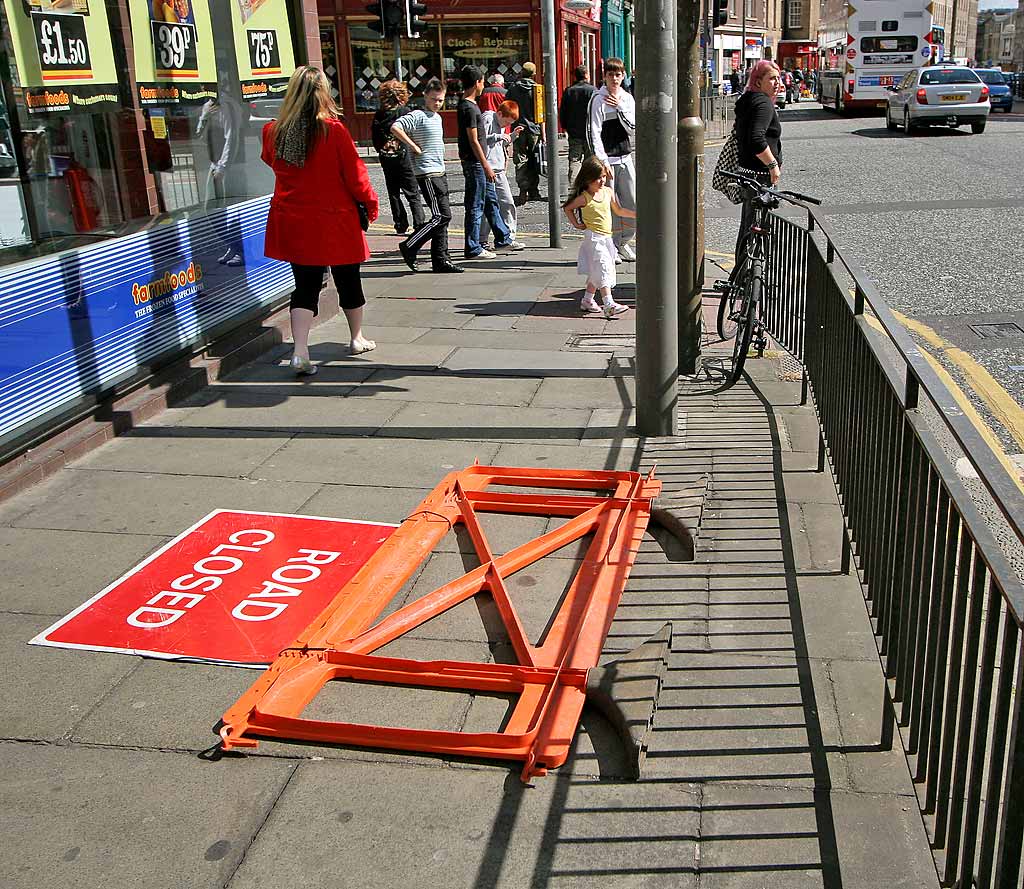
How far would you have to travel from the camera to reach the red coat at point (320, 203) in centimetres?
682

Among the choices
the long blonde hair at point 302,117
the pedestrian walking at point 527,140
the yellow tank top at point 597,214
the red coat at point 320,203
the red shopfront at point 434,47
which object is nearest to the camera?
the long blonde hair at point 302,117

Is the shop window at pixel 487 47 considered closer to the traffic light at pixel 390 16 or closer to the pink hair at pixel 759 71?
the traffic light at pixel 390 16

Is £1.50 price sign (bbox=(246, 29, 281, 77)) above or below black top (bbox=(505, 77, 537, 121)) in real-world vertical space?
above

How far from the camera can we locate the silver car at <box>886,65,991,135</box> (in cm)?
2644

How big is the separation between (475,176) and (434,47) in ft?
71.5

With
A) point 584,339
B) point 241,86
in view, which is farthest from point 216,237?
point 584,339

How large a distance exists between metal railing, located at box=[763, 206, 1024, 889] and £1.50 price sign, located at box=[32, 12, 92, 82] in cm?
459

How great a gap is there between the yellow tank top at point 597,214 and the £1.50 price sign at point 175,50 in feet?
10.0

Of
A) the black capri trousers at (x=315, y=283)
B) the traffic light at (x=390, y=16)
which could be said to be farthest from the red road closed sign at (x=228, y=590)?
the traffic light at (x=390, y=16)

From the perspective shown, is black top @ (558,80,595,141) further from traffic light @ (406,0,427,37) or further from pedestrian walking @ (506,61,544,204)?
traffic light @ (406,0,427,37)

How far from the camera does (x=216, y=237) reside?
7711mm

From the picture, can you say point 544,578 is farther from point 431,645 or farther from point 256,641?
point 256,641

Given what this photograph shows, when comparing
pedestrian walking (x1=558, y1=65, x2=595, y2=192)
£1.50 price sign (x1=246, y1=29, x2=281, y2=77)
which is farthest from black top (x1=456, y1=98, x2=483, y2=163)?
pedestrian walking (x1=558, y1=65, x2=595, y2=192)

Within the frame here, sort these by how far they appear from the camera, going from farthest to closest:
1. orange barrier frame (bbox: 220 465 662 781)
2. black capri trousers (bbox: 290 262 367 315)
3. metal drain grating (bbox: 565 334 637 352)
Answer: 1. metal drain grating (bbox: 565 334 637 352)
2. black capri trousers (bbox: 290 262 367 315)
3. orange barrier frame (bbox: 220 465 662 781)
